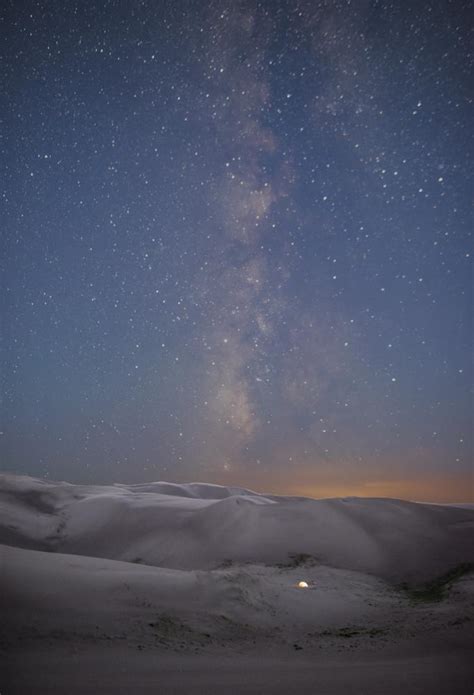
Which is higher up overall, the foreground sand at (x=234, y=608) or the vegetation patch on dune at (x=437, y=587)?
the foreground sand at (x=234, y=608)

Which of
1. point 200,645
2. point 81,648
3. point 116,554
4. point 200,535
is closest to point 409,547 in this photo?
point 200,535

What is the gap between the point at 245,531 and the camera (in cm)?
1541

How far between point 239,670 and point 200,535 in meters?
10.8

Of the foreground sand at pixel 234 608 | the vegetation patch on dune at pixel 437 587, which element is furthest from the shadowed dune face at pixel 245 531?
the vegetation patch on dune at pixel 437 587

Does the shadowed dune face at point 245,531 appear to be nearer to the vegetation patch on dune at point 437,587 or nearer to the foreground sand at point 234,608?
the foreground sand at point 234,608

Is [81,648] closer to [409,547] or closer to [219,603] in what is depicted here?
[219,603]

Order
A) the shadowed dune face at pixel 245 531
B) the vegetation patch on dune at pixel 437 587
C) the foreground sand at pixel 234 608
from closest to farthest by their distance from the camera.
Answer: the foreground sand at pixel 234 608 < the vegetation patch on dune at pixel 437 587 < the shadowed dune face at pixel 245 531

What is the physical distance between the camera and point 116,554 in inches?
551

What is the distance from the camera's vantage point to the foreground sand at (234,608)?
4.45 m

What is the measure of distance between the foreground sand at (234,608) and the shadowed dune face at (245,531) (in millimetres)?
76

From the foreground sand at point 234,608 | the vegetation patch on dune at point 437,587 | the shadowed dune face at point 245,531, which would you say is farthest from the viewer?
the shadowed dune face at point 245,531

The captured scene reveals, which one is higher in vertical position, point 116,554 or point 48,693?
point 48,693

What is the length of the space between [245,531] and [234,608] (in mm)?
8709

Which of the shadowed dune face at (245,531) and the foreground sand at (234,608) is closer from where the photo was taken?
the foreground sand at (234,608)
